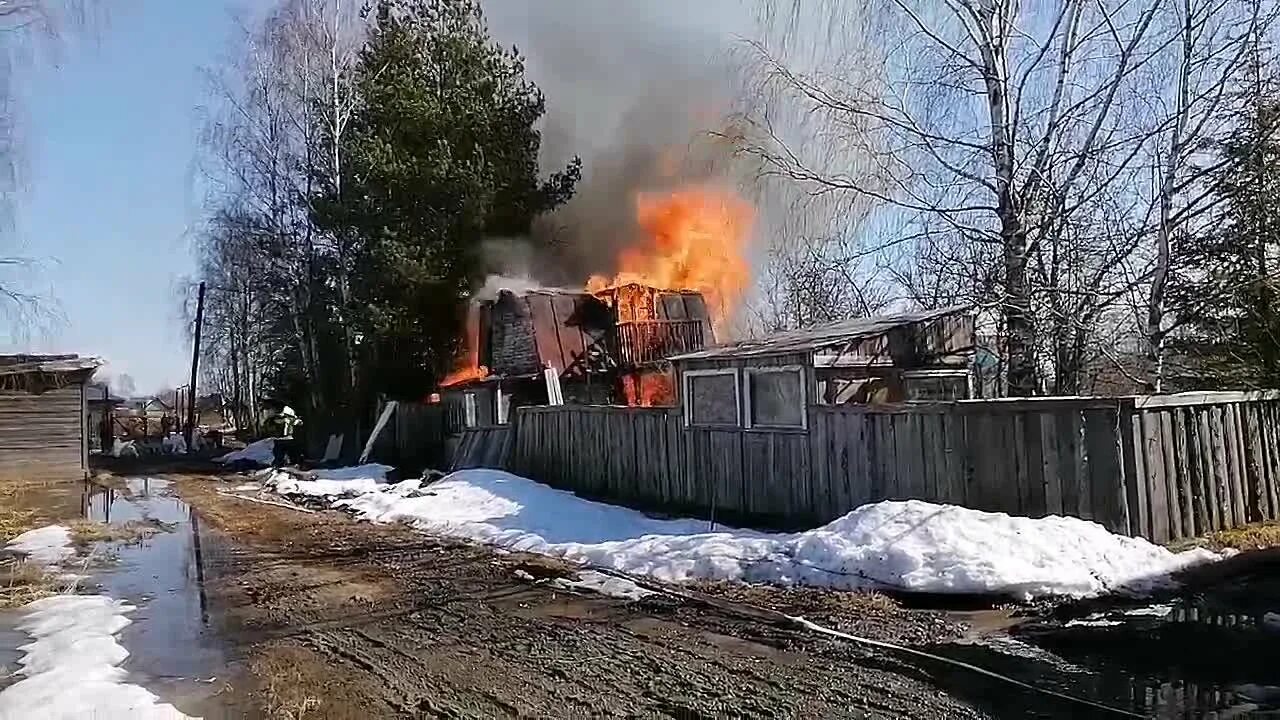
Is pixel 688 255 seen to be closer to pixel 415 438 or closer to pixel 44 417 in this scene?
pixel 415 438

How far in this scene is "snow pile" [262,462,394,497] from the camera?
20172 millimetres

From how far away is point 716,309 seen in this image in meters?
26.2

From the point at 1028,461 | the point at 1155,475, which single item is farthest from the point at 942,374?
the point at 1155,475

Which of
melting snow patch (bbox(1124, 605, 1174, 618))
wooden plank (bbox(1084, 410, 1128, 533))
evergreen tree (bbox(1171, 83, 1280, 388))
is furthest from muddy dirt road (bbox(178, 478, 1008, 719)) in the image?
evergreen tree (bbox(1171, 83, 1280, 388))

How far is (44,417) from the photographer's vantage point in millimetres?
26828

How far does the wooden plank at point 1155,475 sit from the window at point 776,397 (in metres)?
3.85

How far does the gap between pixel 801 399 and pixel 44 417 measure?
2324cm

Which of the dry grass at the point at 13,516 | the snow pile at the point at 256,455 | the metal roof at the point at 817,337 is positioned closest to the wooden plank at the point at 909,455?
the metal roof at the point at 817,337

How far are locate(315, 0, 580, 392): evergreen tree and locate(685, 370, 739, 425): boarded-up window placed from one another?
46.0 feet

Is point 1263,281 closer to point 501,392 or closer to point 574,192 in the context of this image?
point 501,392

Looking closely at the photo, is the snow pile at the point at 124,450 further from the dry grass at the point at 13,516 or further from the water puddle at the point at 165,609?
the water puddle at the point at 165,609

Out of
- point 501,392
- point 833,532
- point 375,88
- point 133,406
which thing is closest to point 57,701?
point 833,532

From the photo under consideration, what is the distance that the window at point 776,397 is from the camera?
12.1m

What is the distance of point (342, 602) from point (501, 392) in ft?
49.0
